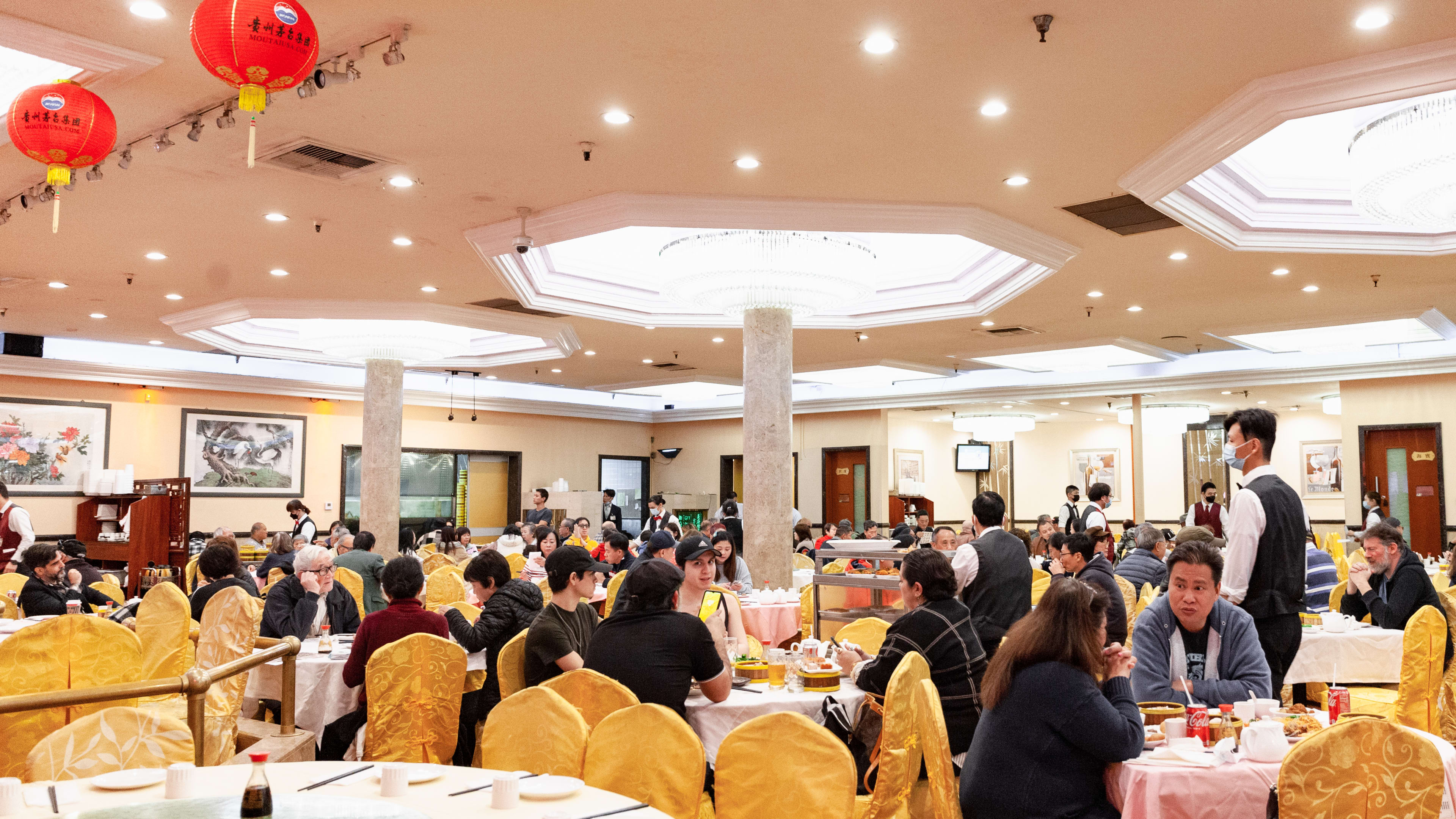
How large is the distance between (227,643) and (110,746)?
2.54m

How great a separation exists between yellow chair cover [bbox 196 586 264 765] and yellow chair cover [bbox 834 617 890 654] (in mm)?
3012

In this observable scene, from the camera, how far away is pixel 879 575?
7902 millimetres

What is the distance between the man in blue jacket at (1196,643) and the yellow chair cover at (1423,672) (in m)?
1.85

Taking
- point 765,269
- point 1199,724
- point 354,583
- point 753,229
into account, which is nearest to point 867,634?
point 1199,724

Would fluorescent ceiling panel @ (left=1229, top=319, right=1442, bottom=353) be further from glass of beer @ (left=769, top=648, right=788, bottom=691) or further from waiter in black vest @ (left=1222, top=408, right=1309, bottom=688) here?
glass of beer @ (left=769, top=648, right=788, bottom=691)

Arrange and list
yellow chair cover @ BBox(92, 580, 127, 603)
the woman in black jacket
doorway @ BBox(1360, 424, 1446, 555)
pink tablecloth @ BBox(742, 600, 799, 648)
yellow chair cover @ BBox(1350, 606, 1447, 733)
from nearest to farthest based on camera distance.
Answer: yellow chair cover @ BBox(1350, 606, 1447, 733) < the woman in black jacket < pink tablecloth @ BBox(742, 600, 799, 648) < yellow chair cover @ BBox(92, 580, 127, 603) < doorway @ BBox(1360, 424, 1446, 555)

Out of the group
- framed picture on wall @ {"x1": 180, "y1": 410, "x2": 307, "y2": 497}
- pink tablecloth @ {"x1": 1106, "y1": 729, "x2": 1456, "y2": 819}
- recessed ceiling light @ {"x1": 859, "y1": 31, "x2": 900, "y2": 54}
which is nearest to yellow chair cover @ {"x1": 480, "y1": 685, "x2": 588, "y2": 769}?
pink tablecloth @ {"x1": 1106, "y1": 729, "x2": 1456, "y2": 819}

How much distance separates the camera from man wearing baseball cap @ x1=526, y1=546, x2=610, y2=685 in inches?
179

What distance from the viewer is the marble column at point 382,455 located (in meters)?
12.7

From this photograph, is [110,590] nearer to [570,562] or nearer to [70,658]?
[70,658]

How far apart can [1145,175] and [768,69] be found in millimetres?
2782

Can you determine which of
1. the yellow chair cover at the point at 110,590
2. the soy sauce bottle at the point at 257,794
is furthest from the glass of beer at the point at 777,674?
the yellow chair cover at the point at 110,590

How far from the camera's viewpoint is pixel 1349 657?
21.1ft

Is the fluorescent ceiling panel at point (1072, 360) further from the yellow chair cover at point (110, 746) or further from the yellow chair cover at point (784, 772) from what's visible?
the yellow chair cover at point (110, 746)
